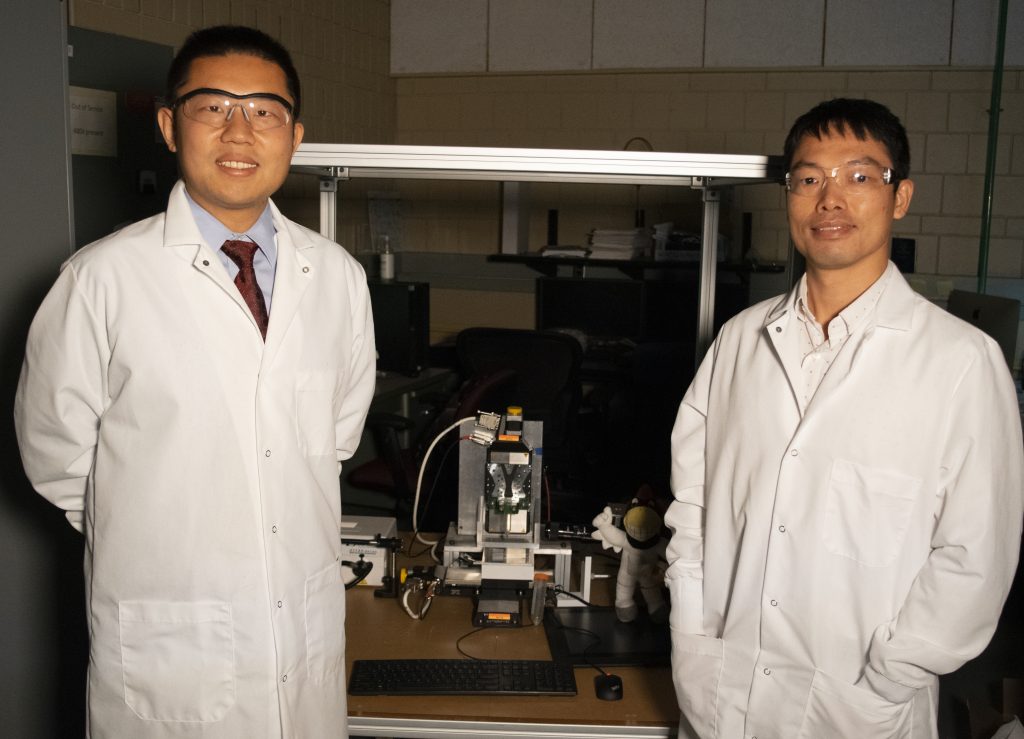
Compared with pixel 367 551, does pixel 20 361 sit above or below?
above

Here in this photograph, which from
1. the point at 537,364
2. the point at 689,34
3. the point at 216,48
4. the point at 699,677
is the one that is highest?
the point at 689,34

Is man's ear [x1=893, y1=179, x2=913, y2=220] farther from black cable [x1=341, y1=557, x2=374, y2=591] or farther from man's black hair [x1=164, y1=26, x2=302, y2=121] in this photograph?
black cable [x1=341, y1=557, x2=374, y2=591]

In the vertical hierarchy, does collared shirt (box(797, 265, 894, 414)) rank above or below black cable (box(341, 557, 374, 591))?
above

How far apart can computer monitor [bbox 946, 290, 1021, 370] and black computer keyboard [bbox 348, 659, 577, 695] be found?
140 centimetres

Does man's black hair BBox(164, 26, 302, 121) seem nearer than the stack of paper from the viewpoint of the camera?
Yes

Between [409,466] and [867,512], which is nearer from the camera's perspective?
[867,512]

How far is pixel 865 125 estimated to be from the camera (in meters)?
1.39

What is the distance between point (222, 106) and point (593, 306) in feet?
12.0

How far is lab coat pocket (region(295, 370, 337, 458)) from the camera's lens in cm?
144

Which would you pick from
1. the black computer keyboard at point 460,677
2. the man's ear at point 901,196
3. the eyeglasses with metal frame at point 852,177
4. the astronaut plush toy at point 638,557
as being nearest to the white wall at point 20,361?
the black computer keyboard at point 460,677

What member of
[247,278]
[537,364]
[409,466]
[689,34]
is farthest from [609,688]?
[689,34]

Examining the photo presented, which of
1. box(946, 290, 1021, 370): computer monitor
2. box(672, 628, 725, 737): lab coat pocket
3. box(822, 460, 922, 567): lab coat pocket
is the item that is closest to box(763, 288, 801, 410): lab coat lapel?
box(822, 460, 922, 567): lab coat pocket

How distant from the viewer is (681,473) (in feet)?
5.14

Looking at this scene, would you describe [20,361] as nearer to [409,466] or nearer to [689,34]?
[409,466]
